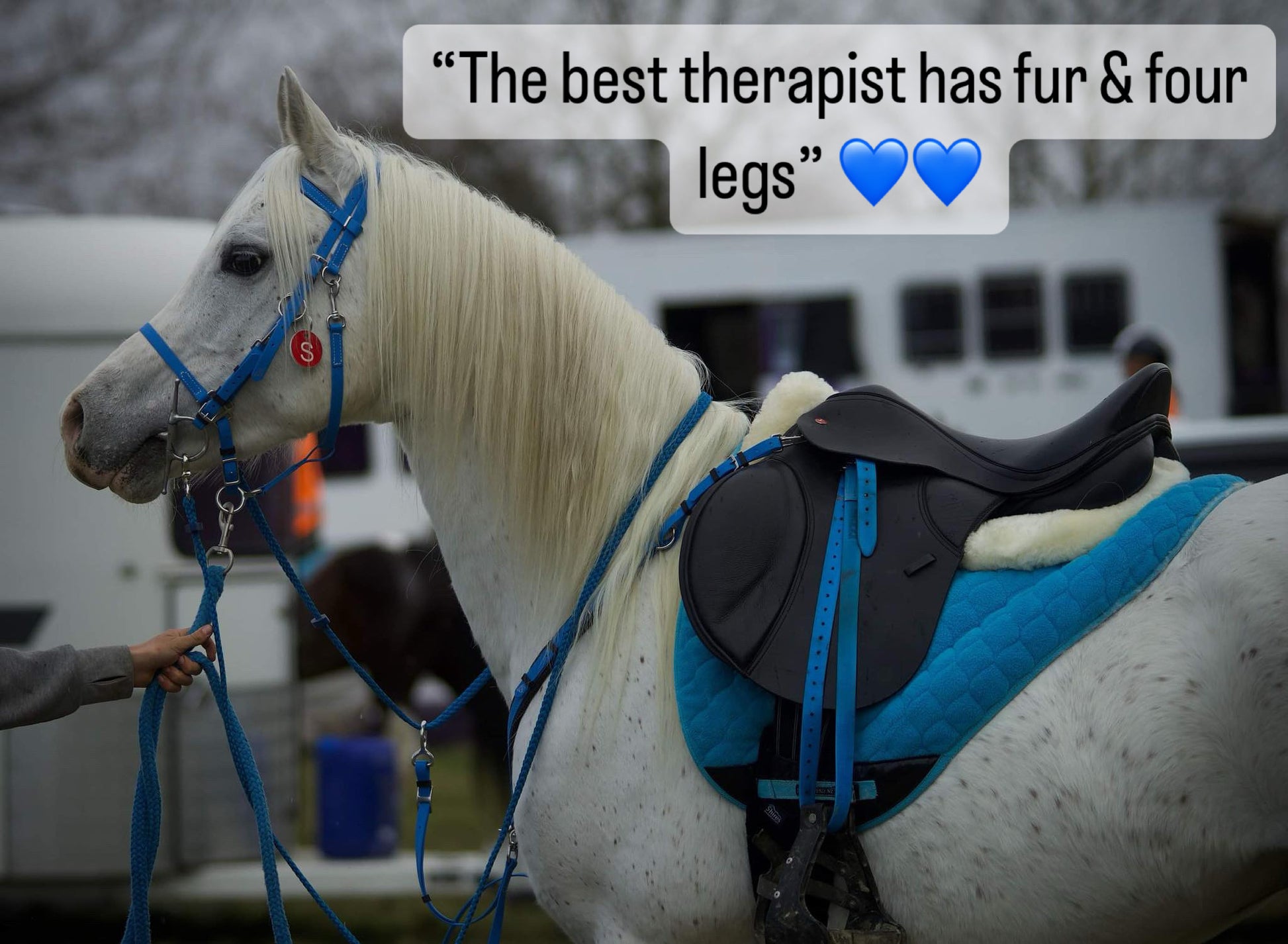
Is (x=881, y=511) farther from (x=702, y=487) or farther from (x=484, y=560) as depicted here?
(x=484, y=560)

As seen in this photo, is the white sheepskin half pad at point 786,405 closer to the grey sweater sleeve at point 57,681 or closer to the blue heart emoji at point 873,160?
the grey sweater sleeve at point 57,681

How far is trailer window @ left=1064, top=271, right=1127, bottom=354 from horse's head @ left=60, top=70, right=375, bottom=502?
326 inches

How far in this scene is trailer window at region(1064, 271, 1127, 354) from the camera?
889cm

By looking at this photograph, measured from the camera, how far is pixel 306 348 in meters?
1.85

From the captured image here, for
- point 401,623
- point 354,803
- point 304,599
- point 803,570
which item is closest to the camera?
point 803,570

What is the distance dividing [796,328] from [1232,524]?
24.2ft

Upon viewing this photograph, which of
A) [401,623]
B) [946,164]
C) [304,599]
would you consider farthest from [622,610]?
[401,623]

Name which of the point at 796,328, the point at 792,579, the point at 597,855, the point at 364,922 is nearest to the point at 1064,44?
the point at 796,328

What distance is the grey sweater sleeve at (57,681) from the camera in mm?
1859

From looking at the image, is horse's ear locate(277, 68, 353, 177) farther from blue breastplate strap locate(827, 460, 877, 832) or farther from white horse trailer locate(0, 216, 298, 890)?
white horse trailer locate(0, 216, 298, 890)

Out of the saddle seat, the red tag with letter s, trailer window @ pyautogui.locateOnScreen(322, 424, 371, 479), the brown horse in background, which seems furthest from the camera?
trailer window @ pyautogui.locateOnScreen(322, 424, 371, 479)

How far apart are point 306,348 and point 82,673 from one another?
757mm

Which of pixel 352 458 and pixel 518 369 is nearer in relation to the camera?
pixel 518 369

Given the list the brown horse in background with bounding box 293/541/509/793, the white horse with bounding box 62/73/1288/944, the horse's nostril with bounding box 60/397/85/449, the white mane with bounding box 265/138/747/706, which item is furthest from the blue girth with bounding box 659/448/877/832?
the brown horse in background with bounding box 293/541/509/793
